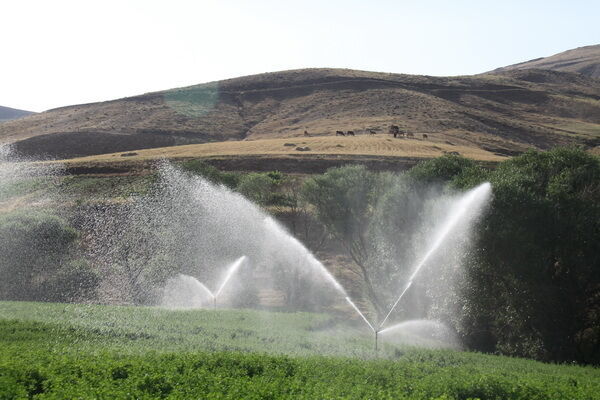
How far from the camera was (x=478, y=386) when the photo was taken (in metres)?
15.5

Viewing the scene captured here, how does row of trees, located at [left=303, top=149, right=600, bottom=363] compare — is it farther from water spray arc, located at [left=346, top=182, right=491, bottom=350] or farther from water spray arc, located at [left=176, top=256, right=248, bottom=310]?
water spray arc, located at [left=176, top=256, right=248, bottom=310]

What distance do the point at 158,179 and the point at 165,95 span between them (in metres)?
130

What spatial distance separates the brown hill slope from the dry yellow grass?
1720 cm

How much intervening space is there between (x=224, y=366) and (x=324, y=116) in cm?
14569

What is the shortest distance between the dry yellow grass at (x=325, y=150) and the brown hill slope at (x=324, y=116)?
56.4 feet

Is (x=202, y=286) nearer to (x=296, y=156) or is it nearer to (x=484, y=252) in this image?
(x=484, y=252)

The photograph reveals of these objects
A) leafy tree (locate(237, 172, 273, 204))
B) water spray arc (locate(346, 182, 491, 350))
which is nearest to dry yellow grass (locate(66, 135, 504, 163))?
leafy tree (locate(237, 172, 273, 204))

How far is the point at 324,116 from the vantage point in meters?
158

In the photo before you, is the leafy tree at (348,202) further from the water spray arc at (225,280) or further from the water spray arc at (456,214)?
the water spray arc at (456,214)

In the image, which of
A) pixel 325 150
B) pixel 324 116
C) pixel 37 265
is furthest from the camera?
pixel 324 116

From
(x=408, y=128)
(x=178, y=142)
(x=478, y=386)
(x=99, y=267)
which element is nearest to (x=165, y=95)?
(x=178, y=142)

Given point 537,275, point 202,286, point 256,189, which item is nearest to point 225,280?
point 202,286

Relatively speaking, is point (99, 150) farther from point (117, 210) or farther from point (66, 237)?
point (66, 237)

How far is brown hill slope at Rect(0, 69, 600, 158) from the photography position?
129 m
